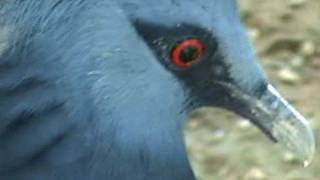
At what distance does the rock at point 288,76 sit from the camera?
4.87 meters

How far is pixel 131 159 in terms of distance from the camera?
2.56 metres

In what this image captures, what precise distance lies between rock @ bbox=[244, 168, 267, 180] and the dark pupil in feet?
6.12

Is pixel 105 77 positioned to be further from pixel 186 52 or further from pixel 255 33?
pixel 255 33

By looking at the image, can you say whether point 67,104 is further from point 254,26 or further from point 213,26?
point 254,26

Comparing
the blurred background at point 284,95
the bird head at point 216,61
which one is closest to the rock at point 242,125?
the blurred background at point 284,95

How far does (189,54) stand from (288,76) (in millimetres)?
2337

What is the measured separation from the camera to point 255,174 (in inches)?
175

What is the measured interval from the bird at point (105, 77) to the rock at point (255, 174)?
1.78 meters

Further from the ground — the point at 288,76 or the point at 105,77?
the point at 105,77

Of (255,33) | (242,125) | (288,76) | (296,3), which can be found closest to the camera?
(242,125)

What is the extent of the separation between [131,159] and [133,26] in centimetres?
27

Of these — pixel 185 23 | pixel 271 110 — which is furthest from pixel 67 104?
pixel 271 110

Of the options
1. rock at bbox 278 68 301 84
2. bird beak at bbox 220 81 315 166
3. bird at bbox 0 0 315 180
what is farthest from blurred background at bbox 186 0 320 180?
bird at bbox 0 0 315 180

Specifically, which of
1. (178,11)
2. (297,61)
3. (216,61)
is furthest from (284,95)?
(178,11)
